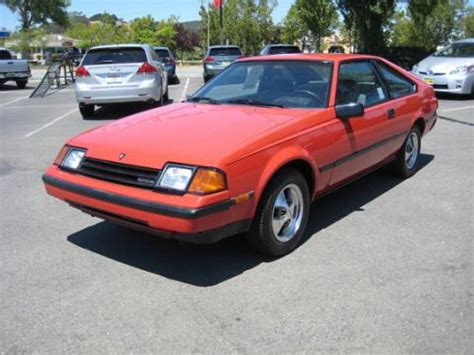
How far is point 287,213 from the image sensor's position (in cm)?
418

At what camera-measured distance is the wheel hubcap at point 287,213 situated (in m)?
4.08

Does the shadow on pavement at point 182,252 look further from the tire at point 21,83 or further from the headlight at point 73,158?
the tire at point 21,83

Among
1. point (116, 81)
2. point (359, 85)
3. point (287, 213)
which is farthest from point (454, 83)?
point (287, 213)

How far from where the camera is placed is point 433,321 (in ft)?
10.5

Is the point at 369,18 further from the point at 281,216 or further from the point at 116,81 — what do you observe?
the point at 281,216

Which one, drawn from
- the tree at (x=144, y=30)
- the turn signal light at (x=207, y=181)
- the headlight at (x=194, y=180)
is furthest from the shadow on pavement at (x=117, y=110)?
the tree at (x=144, y=30)

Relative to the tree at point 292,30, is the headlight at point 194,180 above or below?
below

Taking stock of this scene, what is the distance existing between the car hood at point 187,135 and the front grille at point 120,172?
4cm

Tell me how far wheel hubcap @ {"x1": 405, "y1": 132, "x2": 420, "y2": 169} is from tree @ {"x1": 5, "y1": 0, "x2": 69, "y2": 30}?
63.1m

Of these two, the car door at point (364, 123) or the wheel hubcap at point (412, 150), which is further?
the wheel hubcap at point (412, 150)

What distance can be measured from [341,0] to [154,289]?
83.5 ft

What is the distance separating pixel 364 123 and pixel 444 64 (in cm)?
1035

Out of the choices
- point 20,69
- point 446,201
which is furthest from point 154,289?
point 20,69

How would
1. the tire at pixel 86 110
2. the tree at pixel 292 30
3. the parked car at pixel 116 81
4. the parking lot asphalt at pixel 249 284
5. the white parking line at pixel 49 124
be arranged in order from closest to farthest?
the parking lot asphalt at pixel 249 284 → the white parking line at pixel 49 124 → the parked car at pixel 116 81 → the tire at pixel 86 110 → the tree at pixel 292 30
